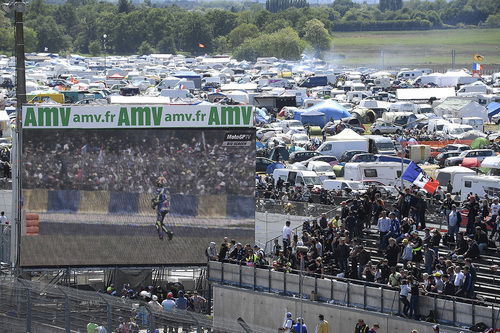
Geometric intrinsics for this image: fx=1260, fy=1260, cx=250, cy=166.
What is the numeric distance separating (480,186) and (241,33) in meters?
136

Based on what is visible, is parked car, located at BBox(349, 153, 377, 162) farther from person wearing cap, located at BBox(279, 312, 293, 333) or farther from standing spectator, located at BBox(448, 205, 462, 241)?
person wearing cap, located at BBox(279, 312, 293, 333)

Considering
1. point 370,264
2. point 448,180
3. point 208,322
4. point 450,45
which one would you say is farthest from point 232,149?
point 450,45

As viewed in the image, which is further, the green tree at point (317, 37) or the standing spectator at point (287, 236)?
the green tree at point (317, 37)

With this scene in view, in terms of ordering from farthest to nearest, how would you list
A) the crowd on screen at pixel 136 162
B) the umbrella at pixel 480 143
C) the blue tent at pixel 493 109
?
the blue tent at pixel 493 109
the umbrella at pixel 480 143
the crowd on screen at pixel 136 162

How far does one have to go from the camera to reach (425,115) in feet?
249

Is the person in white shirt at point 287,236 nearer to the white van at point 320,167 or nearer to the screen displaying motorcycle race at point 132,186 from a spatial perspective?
the screen displaying motorcycle race at point 132,186

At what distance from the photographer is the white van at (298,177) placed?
1829 inches

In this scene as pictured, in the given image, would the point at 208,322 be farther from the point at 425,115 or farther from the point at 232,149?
the point at 425,115

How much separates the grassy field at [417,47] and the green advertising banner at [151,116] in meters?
111

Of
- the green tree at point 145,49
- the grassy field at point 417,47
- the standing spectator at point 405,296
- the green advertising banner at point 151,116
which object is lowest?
the green tree at point 145,49

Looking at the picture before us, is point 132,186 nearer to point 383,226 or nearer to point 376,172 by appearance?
point 383,226

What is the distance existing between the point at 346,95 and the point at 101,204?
215 ft

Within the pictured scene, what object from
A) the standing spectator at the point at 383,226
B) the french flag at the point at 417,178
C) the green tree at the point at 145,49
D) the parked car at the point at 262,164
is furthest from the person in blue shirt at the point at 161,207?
the green tree at the point at 145,49

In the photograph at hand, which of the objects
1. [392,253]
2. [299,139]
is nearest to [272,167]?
[299,139]
